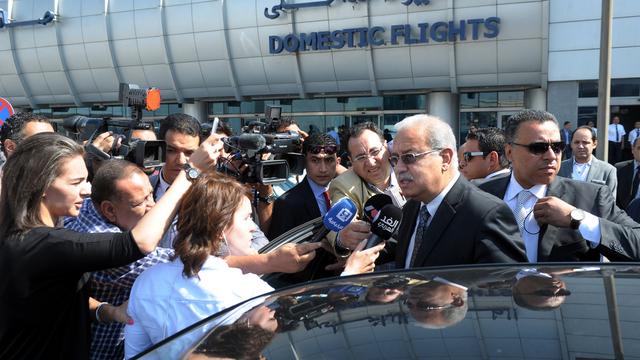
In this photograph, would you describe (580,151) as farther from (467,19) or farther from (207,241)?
(467,19)

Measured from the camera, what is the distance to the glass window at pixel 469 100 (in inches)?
818

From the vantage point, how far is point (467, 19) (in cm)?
1906

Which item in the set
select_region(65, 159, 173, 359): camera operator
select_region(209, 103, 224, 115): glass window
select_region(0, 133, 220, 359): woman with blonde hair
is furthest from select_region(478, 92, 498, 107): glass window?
select_region(0, 133, 220, 359): woman with blonde hair

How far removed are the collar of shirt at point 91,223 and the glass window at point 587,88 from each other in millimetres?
18806

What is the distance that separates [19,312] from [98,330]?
0.49 metres

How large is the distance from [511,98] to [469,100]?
1.47 metres

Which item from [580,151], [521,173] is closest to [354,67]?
[580,151]

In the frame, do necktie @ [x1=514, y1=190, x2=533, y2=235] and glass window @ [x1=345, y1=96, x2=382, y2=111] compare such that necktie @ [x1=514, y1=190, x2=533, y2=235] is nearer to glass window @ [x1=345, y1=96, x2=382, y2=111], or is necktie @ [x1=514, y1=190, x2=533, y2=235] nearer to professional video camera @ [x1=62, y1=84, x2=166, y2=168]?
professional video camera @ [x1=62, y1=84, x2=166, y2=168]

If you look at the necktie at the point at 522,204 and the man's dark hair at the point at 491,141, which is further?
the man's dark hair at the point at 491,141

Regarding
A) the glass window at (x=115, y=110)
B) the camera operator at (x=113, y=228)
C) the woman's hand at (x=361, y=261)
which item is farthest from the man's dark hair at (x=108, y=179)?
the glass window at (x=115, y=110)

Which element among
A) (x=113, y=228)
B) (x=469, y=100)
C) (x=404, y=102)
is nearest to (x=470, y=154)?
(x=113, y=228)

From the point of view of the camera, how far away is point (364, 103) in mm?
22438

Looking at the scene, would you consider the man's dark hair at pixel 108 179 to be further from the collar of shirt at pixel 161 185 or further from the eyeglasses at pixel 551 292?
the eyeglasses at pixel 551 292

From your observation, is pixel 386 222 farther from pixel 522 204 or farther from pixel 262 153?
pixel 262 153
